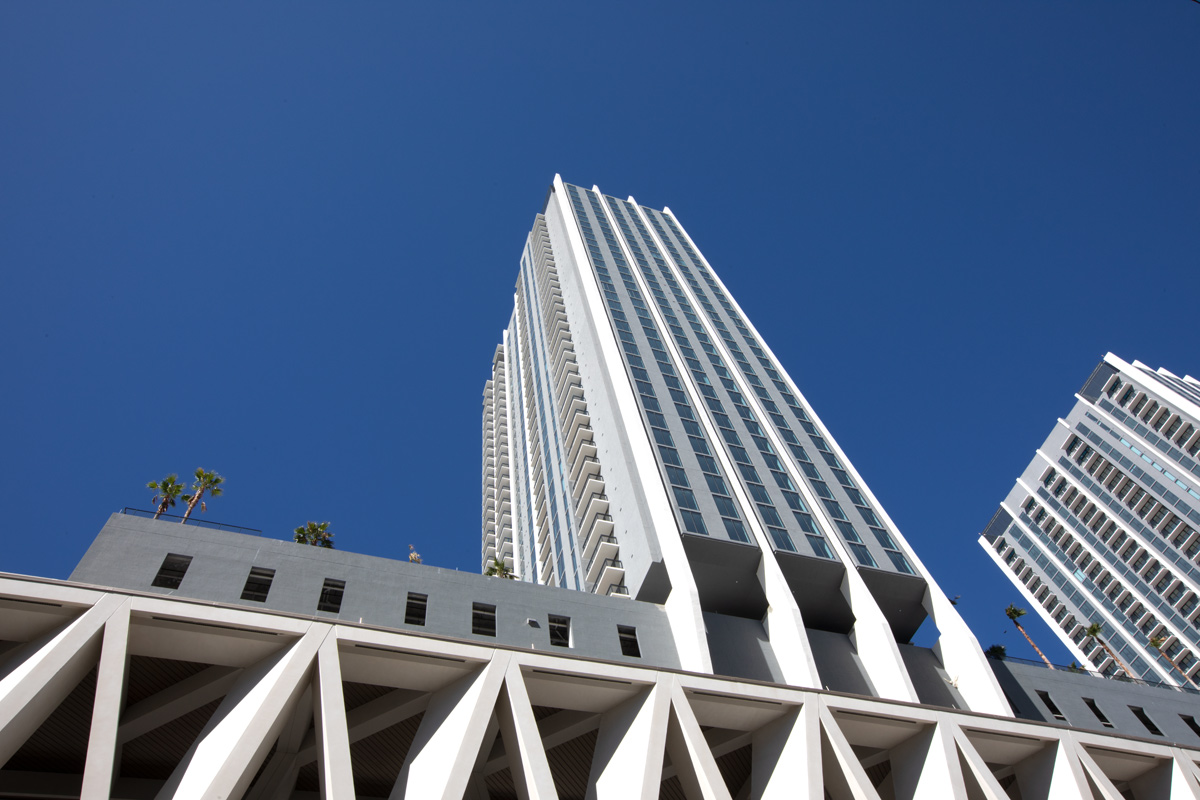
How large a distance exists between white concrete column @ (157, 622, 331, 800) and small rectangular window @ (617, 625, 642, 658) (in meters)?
19.3

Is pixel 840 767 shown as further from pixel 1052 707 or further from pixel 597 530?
pixel 597 530

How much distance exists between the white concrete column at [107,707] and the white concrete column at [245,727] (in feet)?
4.43

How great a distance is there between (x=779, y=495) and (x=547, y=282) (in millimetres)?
43772

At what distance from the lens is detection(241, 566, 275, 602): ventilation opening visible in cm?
3297

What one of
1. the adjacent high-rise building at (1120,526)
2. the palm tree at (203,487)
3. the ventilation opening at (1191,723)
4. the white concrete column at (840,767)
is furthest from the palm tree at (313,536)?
the adjacent high-rise building at (1120,526)

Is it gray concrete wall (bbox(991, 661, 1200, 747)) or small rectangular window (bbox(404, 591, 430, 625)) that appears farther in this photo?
gray concrete wall (bbox(991, 661, 1200, 747))

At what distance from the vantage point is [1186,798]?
26578 mm

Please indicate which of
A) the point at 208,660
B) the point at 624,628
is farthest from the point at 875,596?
the point at 208,660

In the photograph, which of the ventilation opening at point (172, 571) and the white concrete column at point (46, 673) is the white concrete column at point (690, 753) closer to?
the white concrete column at point (46, 673)

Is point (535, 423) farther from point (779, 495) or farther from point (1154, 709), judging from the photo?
point (1154, 709)

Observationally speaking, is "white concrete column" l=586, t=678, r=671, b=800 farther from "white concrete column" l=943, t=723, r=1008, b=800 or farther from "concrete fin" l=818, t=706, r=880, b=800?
"white concrete column" l=943, t=723, r=1008, b=800

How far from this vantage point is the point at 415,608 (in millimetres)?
35312

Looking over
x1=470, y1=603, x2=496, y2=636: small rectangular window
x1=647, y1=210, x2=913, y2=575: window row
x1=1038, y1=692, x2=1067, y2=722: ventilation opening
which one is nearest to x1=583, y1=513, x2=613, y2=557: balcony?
x1=647, y1=210, x2=913, y2=575: window row

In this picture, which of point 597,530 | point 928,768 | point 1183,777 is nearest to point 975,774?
point 928,768
